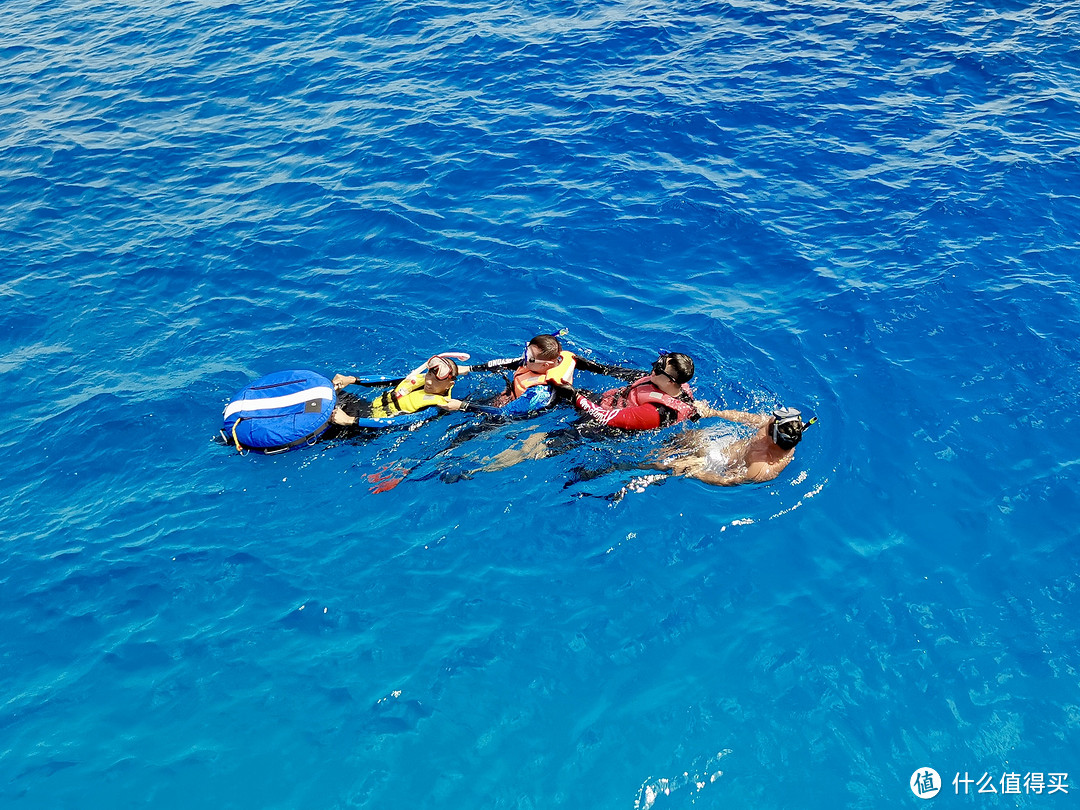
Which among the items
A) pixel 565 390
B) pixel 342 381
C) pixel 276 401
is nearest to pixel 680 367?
pixel 565 390

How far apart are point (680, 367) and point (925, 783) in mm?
4702

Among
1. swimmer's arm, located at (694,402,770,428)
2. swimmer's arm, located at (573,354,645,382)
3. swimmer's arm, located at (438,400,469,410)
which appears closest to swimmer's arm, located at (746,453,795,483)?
swimmer's arm, located at (694,402,770,428)

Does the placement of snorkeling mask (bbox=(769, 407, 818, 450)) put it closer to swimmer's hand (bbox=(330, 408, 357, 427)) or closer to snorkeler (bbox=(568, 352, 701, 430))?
snorkeler (bbox=(568, 352, 701, 430))

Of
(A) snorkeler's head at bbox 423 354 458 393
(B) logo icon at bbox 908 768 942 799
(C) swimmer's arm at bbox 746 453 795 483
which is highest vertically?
(A) snorkeler's head at bbox 423 354 458 393

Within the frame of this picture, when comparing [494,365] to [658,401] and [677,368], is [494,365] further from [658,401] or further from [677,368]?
[677,368]

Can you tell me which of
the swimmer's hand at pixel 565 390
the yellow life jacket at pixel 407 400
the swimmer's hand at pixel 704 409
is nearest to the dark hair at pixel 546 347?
the swimmer's hand at pixel 565 390

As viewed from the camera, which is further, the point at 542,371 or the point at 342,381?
the point at 342,381

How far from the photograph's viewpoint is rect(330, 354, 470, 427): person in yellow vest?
31.5 feet

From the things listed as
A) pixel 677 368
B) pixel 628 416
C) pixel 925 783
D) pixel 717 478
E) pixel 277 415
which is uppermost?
pixel 677 368

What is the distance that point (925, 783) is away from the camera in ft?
21.4

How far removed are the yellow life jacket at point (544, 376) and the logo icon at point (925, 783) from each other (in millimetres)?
5414

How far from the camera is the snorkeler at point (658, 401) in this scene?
9031mm

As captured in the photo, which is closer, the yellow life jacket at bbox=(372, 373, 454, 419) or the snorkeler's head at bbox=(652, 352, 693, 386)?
the snorkeler's head at bbox=(652, 352, 693, 386)

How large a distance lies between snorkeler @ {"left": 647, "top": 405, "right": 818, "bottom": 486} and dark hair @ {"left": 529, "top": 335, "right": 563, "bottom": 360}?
186 centimetres
